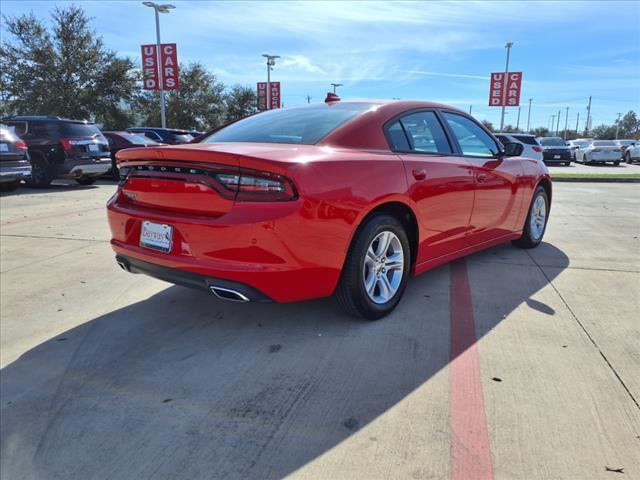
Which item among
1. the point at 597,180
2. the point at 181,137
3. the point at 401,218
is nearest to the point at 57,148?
the point at 181,137

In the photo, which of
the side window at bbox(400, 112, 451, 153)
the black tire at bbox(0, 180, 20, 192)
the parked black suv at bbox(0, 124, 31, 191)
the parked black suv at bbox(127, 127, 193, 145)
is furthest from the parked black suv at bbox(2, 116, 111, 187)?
the side window at bbox(400, 112, 451, 153)

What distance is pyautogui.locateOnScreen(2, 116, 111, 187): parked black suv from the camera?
1095 cm

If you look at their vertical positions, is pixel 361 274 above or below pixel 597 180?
above

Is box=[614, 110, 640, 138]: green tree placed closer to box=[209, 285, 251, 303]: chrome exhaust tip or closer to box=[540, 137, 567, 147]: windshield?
box=[540, 137, 567, 147]: windshield

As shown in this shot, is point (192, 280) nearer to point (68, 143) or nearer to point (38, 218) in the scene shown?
point (38, 218)

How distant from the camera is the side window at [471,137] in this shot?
4172 mm

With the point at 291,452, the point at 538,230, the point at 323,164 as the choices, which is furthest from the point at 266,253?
the point at 538,230

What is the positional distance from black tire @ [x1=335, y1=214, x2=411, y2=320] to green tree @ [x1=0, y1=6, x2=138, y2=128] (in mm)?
30745

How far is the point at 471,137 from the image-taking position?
440 cm

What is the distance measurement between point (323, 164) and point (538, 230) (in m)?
3.71

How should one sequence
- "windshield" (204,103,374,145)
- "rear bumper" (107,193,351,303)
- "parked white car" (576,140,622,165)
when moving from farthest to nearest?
"parked white car" (576,140,622,165) → "windshield" (204,103,374,145) → "rear bumper" (107,193,351,303)

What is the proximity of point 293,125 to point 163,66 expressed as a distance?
856 inches

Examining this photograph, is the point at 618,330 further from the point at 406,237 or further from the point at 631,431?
the point at 406,237

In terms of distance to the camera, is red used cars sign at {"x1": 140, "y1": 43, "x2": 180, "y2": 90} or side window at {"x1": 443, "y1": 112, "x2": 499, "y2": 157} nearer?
side window at {"x1": 443, "y1": 112, "x2": 499, "y2": 157}
